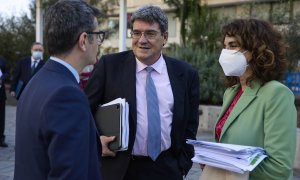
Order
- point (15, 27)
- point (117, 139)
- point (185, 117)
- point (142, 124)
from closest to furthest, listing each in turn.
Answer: point (117, 139), point (142, 124), point (185, 117), point (15, 27)

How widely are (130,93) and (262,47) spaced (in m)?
0.93

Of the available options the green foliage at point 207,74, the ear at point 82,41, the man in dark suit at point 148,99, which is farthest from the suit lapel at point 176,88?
the green foliage at point 207,74

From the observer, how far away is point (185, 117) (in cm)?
298

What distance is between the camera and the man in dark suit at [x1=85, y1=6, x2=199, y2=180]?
2.79 meters

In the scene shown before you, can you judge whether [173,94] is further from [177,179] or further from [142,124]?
[177,179]

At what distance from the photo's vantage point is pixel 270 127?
2.19 metres

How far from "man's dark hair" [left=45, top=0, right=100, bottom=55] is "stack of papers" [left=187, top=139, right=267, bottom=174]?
3.08 ft

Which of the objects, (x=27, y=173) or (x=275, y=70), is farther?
(x=275, y=70)

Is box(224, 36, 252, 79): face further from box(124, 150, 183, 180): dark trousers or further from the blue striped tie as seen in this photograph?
box(124, 150, 183, 180): dark trousers

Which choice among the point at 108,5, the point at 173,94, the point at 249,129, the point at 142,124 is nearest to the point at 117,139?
the point at 142,124

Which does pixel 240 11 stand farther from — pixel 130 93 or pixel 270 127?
pixel 270 127

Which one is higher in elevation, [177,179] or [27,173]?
[27,173]

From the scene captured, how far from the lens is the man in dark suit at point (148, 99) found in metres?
2.79

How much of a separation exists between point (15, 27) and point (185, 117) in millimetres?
16735
